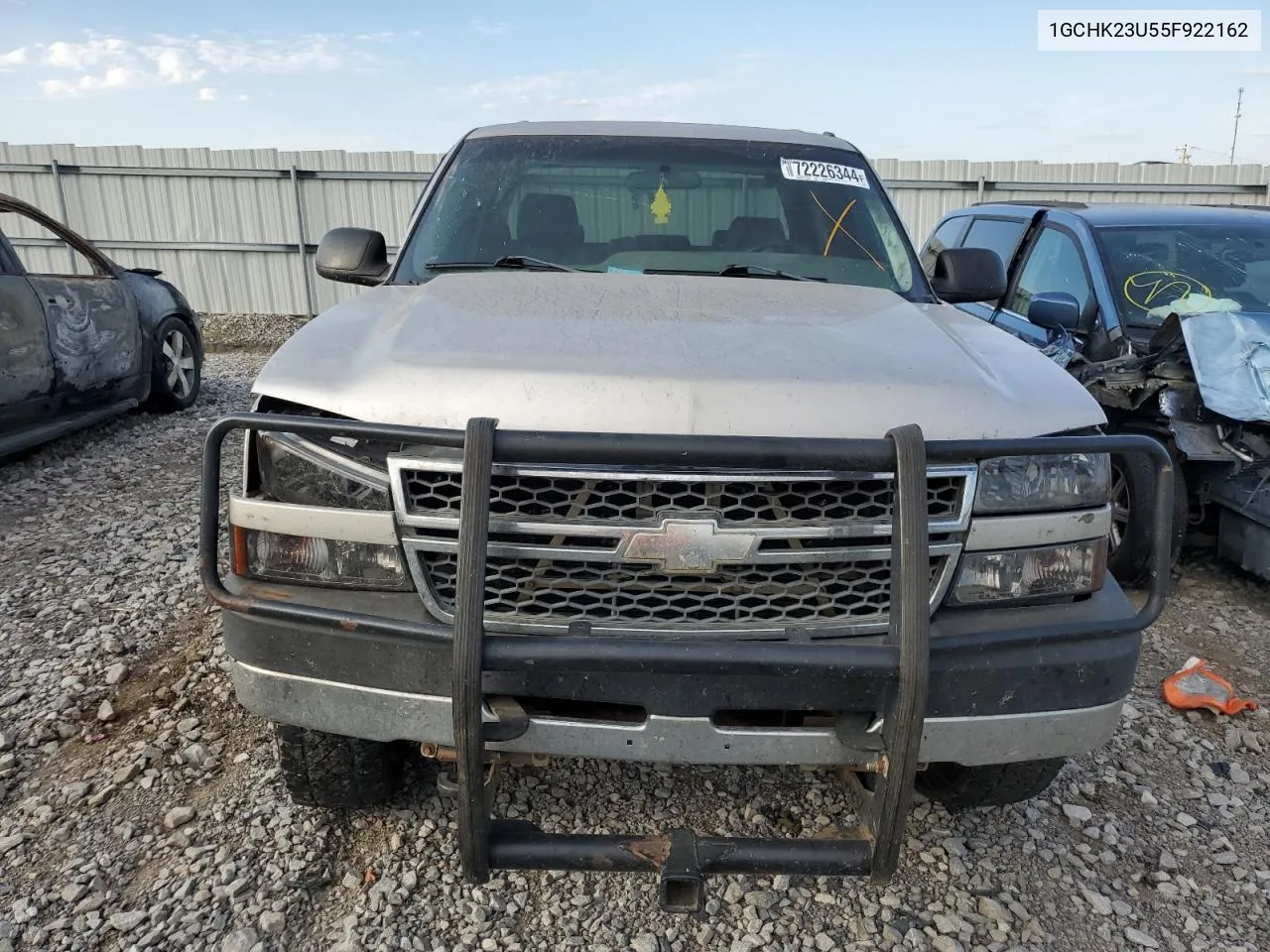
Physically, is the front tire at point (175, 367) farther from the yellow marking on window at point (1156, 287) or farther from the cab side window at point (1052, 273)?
the yellow marking on window at point (1156, 287)

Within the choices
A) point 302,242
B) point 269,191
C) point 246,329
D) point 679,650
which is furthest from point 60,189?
point 679,650

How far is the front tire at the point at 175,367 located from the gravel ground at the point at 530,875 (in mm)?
4311

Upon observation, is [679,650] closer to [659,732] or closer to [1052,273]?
[659,732]

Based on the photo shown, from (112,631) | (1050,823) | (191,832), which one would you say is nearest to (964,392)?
(1050,823)

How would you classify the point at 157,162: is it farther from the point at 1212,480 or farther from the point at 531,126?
the point at 1212,480

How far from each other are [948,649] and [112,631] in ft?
10.7

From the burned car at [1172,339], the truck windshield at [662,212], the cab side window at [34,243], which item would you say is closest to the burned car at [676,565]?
the truck windshield at [662,212]

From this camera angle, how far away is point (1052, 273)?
5.43 m

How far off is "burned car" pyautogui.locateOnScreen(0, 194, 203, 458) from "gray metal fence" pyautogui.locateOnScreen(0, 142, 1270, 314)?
6.39 metres

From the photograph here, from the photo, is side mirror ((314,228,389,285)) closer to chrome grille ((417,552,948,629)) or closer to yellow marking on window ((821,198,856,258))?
yellow marking on window ((821,198,856,258))

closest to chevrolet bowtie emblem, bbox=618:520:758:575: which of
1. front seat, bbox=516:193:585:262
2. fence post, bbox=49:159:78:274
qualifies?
front seat, bbox=516:193:585:262

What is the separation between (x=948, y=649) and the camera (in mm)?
1789

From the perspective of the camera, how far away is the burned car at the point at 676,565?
1.66 m

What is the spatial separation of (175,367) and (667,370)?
22.6 ft
